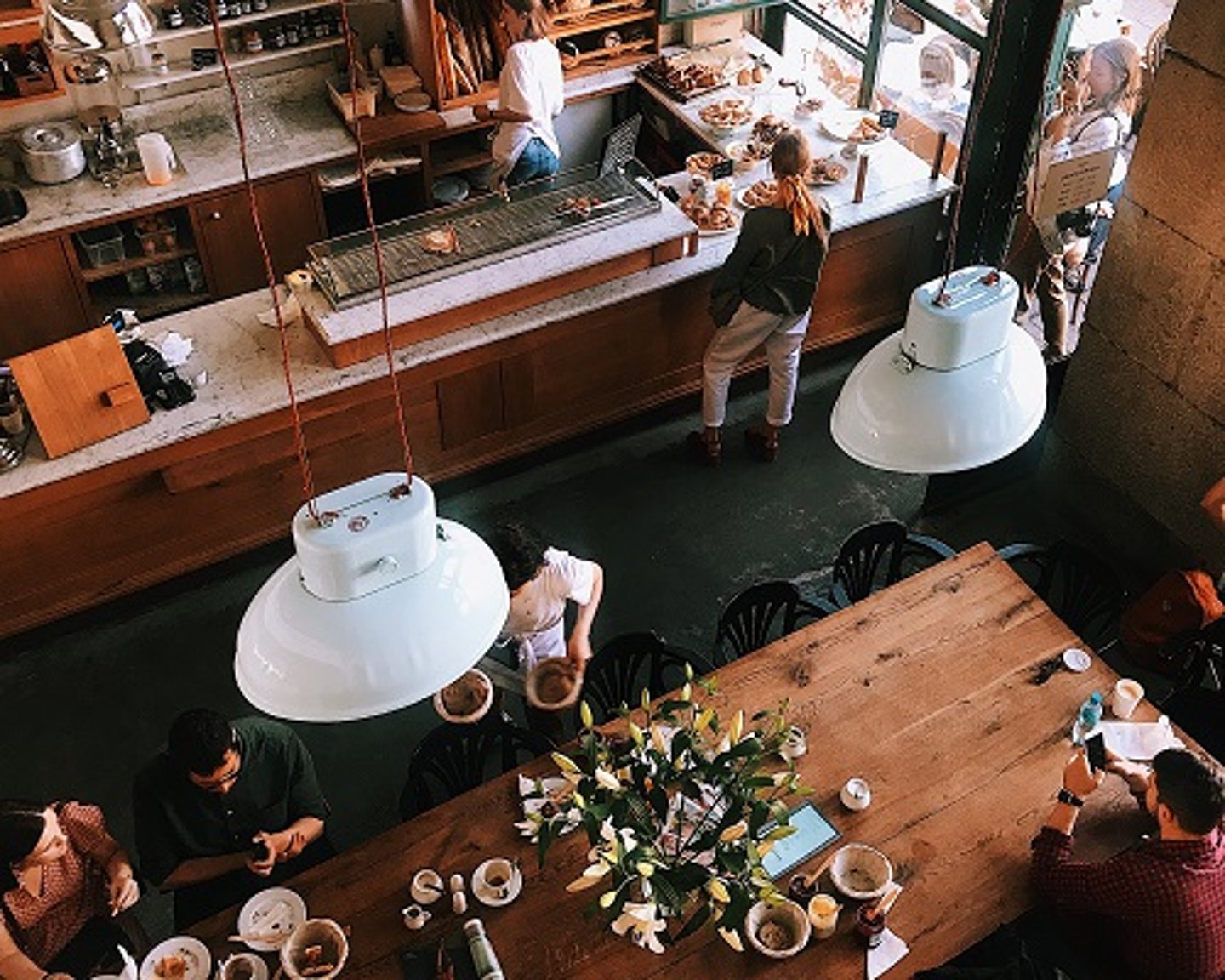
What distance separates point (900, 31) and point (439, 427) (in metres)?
3.04

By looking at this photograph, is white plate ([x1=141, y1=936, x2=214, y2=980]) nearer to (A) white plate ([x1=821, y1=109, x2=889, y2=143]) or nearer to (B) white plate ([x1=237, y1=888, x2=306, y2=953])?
(B) white plate ([x1=237, y1=888, x2=306, y2=953])

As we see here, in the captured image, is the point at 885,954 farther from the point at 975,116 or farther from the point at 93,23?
the point at 975,116

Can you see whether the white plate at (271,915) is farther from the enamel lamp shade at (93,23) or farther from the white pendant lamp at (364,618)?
the enamel lamp shade at (93,23)

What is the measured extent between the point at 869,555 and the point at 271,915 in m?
2.45

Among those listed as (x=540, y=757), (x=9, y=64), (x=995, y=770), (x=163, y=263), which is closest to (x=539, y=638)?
(x=540, y=757)

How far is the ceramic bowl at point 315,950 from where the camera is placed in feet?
11.1

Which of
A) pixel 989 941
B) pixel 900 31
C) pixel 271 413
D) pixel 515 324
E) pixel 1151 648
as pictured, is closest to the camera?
pixel 989 941

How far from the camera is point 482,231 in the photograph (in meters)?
5.54

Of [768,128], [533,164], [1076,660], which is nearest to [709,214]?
[768,128]

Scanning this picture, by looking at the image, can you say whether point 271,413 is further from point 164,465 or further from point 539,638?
point 539,638


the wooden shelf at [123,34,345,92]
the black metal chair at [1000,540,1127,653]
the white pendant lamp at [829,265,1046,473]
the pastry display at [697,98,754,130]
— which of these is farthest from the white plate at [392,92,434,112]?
the white pendant lamp at [829,265,1046,473]

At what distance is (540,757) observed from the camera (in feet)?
12.9

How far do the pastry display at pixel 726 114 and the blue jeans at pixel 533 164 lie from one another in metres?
0.86

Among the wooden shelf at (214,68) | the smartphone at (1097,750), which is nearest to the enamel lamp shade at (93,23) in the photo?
the wooden shelf at (214,68)
